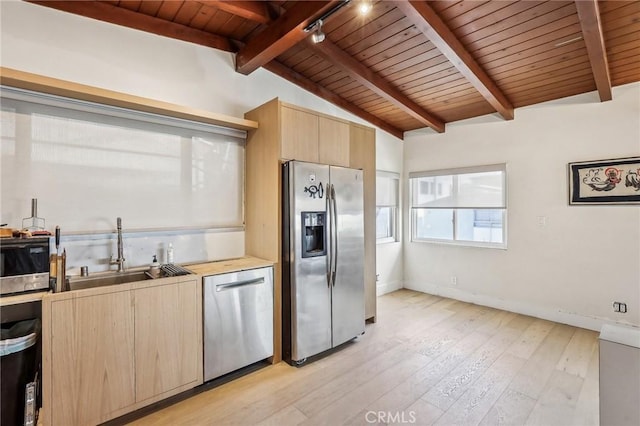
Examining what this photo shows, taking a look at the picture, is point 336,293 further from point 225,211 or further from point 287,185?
point 225,211

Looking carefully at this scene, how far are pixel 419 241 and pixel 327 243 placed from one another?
2594mm

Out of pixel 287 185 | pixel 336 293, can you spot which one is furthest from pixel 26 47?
pixel 336 293

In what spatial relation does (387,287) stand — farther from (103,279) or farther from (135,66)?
(135,66)

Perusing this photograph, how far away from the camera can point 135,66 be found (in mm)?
2545

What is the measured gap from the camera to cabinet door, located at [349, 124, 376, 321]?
11.4 feet

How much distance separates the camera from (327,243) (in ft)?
9.53

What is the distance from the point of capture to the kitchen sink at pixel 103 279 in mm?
2148

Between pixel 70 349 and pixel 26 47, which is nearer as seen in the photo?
pixel 70 349

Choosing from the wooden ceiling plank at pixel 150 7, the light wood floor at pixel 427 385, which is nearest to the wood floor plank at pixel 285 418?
the light wood floor at pixel 427 385

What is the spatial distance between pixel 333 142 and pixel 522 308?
3.29 metres

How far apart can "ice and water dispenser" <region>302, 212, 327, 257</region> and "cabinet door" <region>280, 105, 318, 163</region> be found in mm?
560

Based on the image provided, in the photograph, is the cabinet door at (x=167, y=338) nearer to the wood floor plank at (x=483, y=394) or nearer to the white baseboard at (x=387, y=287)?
the wood floor plank at (x=483, y=394)

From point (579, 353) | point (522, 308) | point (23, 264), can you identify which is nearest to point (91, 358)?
point (23, 264)

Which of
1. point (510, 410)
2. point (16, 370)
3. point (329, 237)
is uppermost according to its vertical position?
point (329, 237)
